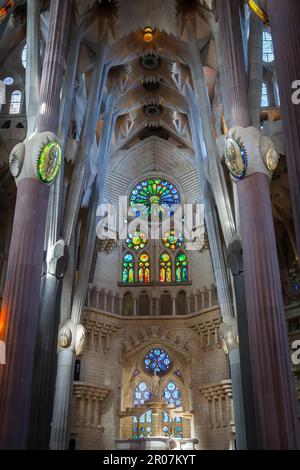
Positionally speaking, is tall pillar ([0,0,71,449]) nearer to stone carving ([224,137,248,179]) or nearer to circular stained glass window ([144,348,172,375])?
stone carving ([224,137,248,179])

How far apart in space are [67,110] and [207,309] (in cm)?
1253

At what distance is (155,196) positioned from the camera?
29328 mm

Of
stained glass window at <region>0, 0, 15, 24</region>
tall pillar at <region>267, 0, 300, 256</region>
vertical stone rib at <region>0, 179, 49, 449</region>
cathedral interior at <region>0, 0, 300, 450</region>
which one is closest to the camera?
tall pillar at <region>267, 0, 300, 256</region>

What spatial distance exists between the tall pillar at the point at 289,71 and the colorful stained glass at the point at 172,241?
1878 centimetres

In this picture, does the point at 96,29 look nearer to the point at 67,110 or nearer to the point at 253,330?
the point at 67,110

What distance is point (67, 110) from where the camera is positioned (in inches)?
679

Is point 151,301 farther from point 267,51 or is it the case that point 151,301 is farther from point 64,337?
point 267,51

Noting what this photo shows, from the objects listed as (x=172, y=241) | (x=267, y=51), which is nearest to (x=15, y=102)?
(x=267, y=51)

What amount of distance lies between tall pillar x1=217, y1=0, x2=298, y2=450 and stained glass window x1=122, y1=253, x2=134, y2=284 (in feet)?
48.0

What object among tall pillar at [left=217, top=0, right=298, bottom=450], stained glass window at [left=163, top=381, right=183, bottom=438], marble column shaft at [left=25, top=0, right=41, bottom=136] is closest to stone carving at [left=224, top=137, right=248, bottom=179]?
tall pillar at [left=217, top=0, right=298, bottom=450]

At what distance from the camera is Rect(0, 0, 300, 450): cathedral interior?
11.1 m

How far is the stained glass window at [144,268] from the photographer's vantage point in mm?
26922

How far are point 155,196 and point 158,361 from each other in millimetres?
9876

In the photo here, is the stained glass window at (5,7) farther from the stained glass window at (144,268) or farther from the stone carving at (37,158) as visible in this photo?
the stained glass window at (144,268)
